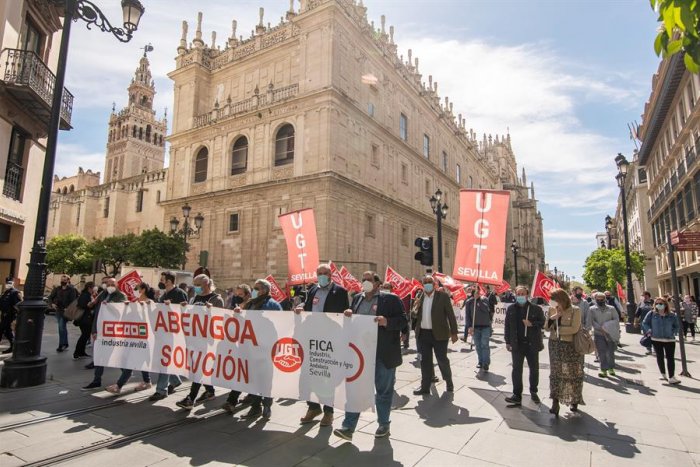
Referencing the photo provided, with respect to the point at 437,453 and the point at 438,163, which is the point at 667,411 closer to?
the point at 437,453

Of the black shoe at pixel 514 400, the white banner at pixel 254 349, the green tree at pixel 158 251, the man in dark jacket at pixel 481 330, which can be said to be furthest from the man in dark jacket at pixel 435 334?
the green tree at pixel 158 251

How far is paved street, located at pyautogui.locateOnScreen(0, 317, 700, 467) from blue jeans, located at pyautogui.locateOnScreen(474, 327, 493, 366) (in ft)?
5.38

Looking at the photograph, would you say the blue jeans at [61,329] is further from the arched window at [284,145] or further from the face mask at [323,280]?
the arched window at [284,145]

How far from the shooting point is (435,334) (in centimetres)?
715

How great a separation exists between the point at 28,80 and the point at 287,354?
12056 millimetres

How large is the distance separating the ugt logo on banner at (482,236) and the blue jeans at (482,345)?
1141mm

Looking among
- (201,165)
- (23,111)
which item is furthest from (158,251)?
(23,111)

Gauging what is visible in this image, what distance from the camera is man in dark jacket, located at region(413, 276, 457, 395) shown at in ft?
23.1

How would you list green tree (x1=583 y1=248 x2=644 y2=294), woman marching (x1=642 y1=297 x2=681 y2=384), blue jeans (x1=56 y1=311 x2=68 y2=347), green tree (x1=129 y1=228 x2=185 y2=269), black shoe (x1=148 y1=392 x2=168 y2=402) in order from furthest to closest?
green tree (x1=583 y1=248 x2=644 y2=294) < green tree (x1=129 y1=228 x2=185 y2=269) < blue jeans (x1=56 y1=311 x2=68 y2=347) < woman marching (x1=642 y1=297 x2=681 y2=384) < black shoe (x1=148 y1=392 x2=168 y2=402)

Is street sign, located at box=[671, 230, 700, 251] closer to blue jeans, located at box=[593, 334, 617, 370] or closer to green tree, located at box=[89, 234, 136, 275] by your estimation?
blue jeans, located at box=[593, 334, 617, 370]

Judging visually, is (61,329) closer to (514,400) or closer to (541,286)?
(514,400)

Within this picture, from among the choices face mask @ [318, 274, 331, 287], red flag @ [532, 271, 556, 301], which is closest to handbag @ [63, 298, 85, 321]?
face mask @ [318, 274, 331, 287]

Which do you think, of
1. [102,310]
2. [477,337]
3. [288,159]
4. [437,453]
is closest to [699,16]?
[437,453]

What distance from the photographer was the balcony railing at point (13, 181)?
1261 cm
